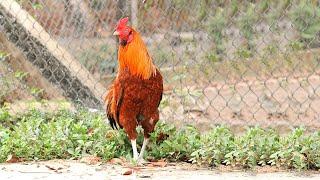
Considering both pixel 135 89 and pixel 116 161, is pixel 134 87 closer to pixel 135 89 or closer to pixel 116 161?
pixel 135 89

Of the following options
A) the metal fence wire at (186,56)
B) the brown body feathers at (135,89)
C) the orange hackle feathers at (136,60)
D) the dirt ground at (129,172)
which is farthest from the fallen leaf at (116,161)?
the metal fence wire at (186,56)

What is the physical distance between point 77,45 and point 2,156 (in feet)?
5.96

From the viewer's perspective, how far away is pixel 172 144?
5125 mm

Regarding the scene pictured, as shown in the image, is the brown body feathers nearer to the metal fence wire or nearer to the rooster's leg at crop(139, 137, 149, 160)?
the rooster's leg at crop(139, 137, 149, 160)

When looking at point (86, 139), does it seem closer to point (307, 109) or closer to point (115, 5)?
point (115, 5)

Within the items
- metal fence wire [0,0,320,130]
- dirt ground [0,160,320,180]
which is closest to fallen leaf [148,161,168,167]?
dirt ground [0,160,320,180]

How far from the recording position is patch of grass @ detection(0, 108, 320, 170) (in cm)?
480

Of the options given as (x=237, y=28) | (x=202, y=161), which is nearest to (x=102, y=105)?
(x=237, y=28)

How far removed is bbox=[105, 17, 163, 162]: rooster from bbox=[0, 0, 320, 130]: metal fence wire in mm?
1064

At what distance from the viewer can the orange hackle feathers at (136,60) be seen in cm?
490

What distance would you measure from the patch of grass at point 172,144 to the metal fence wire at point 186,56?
2.26 feet

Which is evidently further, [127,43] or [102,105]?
[102,105]

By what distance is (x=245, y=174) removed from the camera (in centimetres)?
470

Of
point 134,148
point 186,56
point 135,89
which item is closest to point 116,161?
point 134,148
